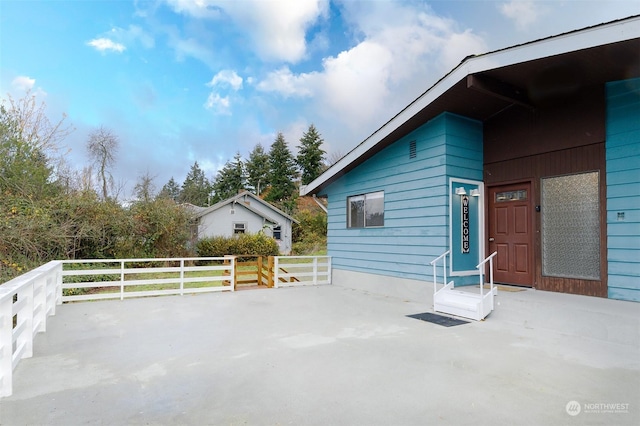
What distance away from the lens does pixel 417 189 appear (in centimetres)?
658

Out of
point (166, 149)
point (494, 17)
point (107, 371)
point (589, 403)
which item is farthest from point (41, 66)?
point (166, 149)

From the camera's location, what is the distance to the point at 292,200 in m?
32.0

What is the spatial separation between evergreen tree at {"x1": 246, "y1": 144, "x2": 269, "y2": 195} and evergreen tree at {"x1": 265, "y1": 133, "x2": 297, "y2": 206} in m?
0.62

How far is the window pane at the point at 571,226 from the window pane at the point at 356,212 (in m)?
3.79

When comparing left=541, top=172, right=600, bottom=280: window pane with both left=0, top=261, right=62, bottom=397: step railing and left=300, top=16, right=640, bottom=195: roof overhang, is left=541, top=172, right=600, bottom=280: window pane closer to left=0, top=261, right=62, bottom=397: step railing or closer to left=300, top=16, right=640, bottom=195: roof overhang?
left=300, top=16, right=640, bottom=195: roof overhang

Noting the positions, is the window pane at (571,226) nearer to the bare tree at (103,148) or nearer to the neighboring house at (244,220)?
the neighboring house at (244,220)

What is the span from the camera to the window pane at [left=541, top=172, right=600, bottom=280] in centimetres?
498

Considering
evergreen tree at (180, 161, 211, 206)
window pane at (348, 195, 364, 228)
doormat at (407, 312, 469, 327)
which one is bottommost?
doormat at (407, 312, 469, 327)

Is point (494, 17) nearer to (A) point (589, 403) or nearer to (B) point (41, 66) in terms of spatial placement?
(A) point (589, 403)

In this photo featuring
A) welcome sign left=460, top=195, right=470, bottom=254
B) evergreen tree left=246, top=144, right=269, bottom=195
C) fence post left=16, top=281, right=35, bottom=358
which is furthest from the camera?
evergreen tree left=246, top=144, right=269, bottom=195

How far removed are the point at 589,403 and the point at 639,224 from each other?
3.30 metres

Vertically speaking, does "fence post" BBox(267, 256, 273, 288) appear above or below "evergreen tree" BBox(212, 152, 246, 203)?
below

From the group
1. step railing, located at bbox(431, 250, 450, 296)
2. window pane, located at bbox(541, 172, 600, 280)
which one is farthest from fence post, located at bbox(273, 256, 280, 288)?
window pane, located at bbox(541, 172, 600, 280)

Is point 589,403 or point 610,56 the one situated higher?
point 610,56
